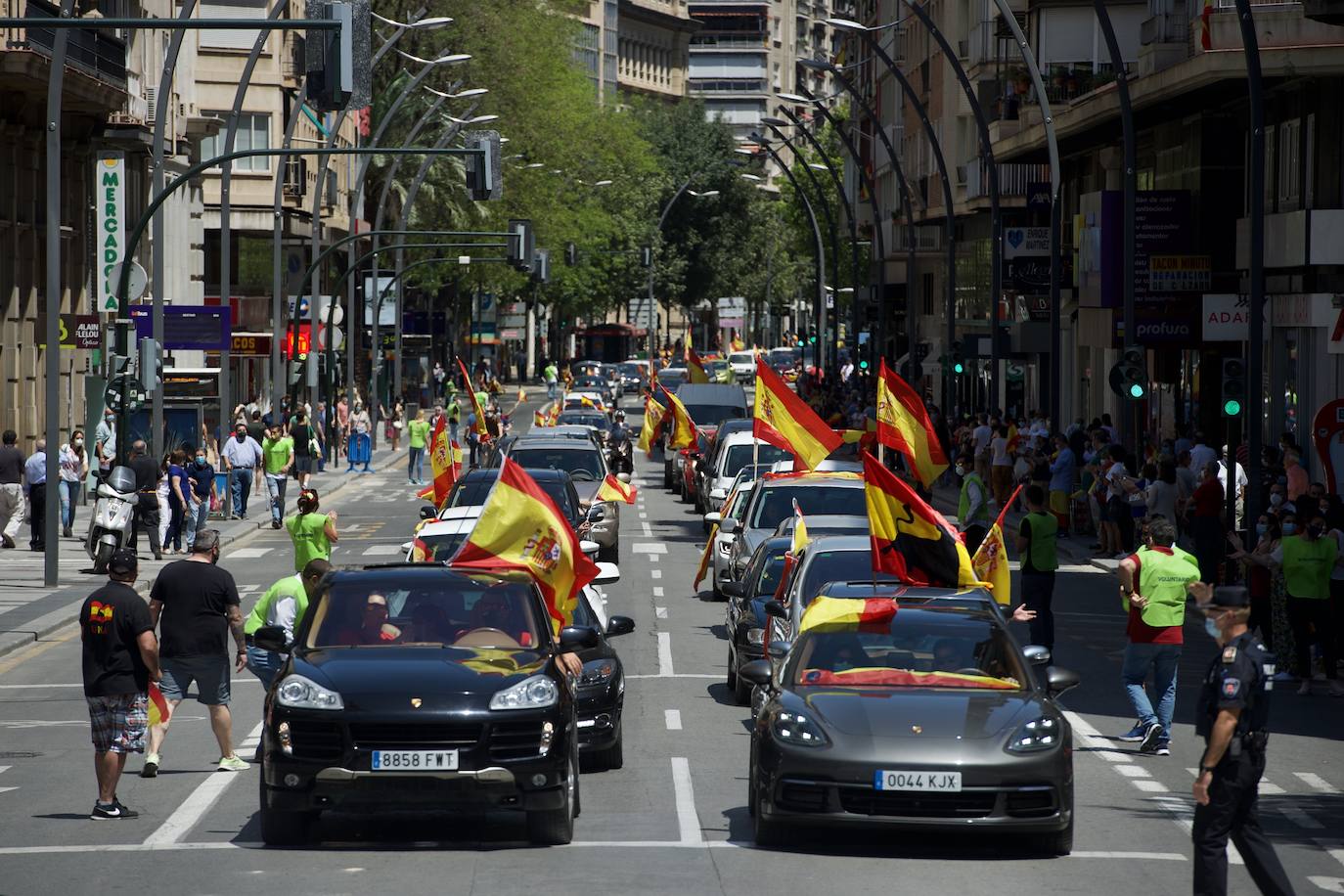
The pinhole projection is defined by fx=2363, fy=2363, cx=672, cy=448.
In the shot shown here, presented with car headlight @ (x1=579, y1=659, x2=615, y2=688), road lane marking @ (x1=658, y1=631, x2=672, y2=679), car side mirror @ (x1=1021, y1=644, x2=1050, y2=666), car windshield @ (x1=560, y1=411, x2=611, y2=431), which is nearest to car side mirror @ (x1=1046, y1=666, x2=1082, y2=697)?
car side mirror @ (x1=1021, y1=644, x2=1050, y2=666)

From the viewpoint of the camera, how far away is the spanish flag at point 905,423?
25.2 m

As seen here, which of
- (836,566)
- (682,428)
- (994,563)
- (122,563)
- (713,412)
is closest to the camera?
(122,563)

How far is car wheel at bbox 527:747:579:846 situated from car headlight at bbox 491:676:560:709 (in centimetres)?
37

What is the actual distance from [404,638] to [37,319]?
3461 centimetres

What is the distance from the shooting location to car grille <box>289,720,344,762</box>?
11.9m

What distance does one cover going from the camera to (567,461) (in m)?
33.8

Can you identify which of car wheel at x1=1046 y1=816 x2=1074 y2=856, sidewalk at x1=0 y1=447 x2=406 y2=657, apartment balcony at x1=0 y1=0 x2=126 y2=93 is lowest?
sidewalk at x1=0 y1=447 x2=406 y2=657

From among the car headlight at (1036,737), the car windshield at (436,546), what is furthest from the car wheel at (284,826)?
the car windshield at (436,546)

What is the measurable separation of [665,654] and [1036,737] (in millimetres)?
10217

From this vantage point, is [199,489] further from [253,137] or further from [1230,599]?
[253,137]

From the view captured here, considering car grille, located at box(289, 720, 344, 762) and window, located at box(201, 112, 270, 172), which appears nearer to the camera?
car grille, located at box(289, 720, 344, 762)

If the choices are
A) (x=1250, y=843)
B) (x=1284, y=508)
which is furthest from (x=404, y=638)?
(x=1284, y=508)

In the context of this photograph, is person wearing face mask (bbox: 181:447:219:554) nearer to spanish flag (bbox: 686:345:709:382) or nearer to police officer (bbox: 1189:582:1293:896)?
police officer (bbox: 1189:582:1293:896)

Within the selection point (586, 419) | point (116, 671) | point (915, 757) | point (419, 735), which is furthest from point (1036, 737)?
point (586, 419)
